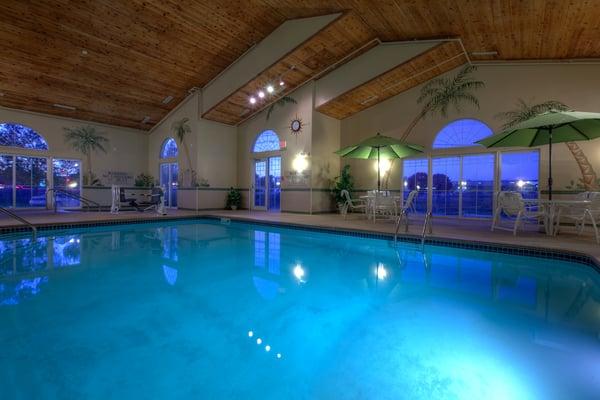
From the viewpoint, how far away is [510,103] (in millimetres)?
7688

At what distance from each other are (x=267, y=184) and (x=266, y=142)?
4.75 feet

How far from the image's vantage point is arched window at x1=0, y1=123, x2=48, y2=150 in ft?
31.5

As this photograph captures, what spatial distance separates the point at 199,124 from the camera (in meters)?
10.3

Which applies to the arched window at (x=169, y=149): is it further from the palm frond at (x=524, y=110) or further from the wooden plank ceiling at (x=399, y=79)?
the palm frond at (x=524, y=110)

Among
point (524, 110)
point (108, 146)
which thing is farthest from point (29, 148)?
point (524, 110)

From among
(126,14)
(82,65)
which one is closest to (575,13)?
(126,14)

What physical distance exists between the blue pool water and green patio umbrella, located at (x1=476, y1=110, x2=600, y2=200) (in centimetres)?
212

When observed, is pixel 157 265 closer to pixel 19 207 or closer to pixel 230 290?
pixel 230 290

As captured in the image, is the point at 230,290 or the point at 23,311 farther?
the point at 230,290

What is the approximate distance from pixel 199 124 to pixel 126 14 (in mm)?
4176

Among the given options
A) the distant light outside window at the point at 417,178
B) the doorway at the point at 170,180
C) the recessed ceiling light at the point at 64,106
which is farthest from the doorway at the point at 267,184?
the recessed ceiling light at the point at 64,106

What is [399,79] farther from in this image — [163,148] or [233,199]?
[163,148]

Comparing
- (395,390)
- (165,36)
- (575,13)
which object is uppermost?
(165,36)

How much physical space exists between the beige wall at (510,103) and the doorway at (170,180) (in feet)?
22.9
